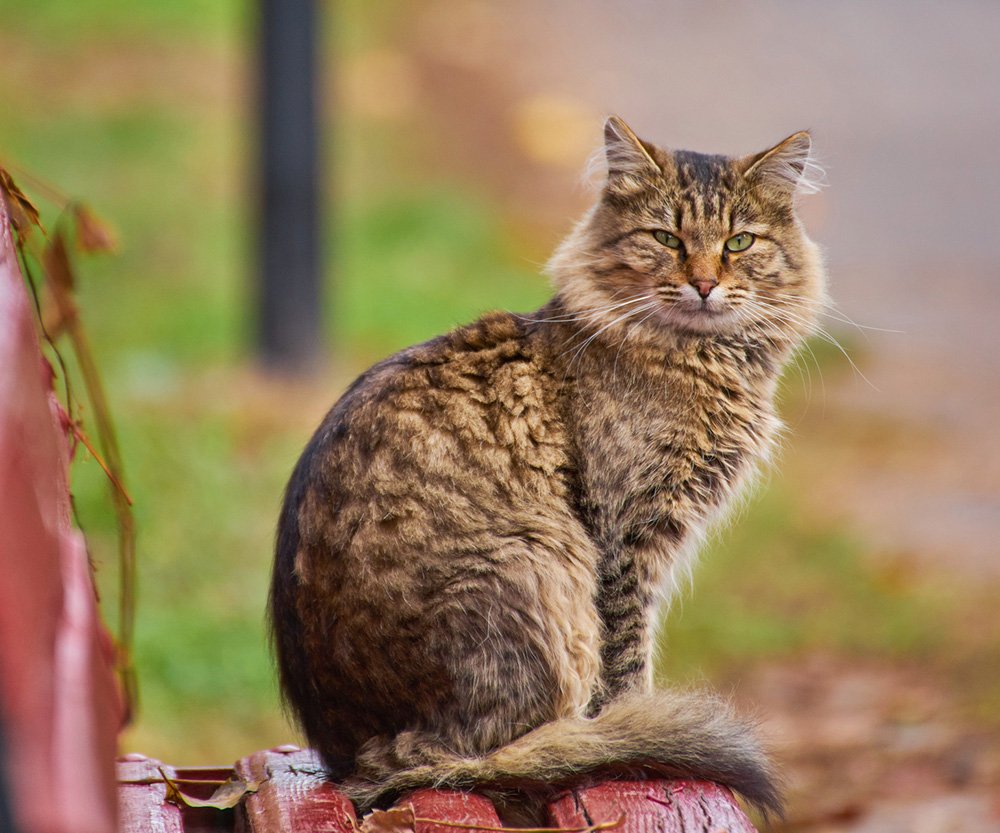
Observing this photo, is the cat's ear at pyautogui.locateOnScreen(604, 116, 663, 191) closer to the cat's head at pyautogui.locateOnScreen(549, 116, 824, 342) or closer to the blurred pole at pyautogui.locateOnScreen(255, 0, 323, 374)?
the cat's head at pyautogui.locateOnScreen(549, 116, 824, 342)

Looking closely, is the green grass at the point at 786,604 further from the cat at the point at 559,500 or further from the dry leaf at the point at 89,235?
the dry leaf at the point at 89,235

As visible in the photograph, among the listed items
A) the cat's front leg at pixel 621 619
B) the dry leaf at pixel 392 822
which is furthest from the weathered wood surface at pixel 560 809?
the cat's front leg at pixel 621 619

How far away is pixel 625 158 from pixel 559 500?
749 millimetres

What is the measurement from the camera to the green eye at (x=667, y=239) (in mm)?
2693

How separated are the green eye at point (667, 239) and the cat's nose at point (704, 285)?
Answer: 0.09 metres

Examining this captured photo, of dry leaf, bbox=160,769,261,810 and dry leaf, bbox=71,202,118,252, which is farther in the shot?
dry leaf, bbox=71,202,118,252

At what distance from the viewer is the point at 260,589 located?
5250mm

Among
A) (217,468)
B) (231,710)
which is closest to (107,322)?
(217,468)

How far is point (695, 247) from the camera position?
266 centimetres

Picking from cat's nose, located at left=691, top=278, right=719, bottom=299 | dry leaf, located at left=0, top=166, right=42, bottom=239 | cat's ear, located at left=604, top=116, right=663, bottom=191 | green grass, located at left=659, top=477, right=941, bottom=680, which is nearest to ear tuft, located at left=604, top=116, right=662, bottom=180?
cat's ear, located at left=604, top=116, right=663, bottom=191

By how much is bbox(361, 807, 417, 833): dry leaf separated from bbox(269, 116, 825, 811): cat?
0.20m

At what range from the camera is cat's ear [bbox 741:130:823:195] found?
2750 millimetres

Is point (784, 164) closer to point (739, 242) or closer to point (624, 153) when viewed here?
point (739, 242)

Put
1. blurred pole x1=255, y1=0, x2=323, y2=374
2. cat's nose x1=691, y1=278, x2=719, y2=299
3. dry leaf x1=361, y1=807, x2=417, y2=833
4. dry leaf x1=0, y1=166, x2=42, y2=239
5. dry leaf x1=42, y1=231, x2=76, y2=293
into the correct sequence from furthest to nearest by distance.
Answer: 1. blurred pole x1=255, y1=0, x2=323, y2=374
2. cat's nose x1=691, y1=278, x2=719, y2=299
3. dry leaf x1=42, y1=231, x2=76, y2=293
4. dry leaf x1=0, y1=166, x2=42, y2=239
5. dry leaf x1=361, y1=807, x2=417, y2=833
